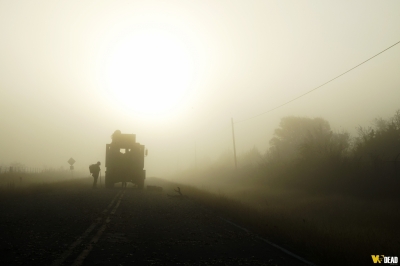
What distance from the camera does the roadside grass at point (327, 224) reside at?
9.41 m

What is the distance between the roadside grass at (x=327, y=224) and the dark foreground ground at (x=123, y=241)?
1021 mm

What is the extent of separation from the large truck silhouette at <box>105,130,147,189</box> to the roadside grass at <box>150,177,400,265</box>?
1234 centimetres

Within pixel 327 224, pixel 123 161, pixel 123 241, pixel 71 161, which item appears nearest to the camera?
pixel 123 241

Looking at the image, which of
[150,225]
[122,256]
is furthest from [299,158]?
[122,256]

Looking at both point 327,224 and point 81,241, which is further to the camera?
point 327,224

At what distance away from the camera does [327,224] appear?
15992mm

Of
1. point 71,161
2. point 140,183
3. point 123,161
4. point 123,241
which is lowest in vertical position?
point 123,241

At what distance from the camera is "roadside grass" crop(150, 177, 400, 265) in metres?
9.41

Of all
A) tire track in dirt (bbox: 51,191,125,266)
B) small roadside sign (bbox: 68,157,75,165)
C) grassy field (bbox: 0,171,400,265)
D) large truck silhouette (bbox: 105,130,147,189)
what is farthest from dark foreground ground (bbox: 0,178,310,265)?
small roadside sign (bbox: 68,157,75,165)

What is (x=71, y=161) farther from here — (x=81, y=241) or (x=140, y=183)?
(x=81, y=241)

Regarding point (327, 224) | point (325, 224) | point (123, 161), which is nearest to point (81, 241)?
point (325, 224)

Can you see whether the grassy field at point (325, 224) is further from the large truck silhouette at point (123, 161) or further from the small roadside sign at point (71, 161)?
the small roadside sign at point (71, 161)

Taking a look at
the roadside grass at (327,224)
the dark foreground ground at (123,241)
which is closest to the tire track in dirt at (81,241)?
the dark foreground ground at (123,241)

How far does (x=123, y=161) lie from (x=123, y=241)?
85.6 ft
